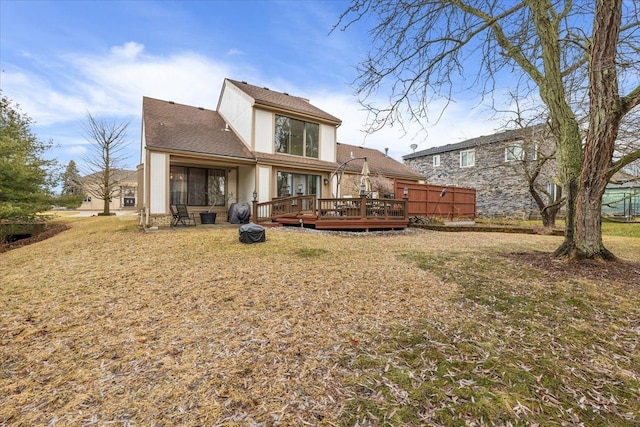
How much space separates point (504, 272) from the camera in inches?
205

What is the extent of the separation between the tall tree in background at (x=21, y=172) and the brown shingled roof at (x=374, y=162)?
13986 millimetres

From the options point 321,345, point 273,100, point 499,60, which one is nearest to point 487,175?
point 273,100

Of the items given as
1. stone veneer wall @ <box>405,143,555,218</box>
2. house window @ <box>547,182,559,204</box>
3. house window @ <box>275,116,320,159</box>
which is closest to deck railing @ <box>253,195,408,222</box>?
house window @ <box>275,116,320,159</box>

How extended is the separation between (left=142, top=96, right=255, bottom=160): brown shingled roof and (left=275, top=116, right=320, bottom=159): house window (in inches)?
72.3

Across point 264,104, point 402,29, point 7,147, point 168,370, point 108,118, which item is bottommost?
point 168,370

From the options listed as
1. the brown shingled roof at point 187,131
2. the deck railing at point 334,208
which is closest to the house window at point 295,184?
the deck railing at point 334,208

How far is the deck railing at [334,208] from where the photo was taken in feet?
35.8

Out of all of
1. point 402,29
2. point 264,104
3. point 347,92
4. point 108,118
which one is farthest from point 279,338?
point 108,118

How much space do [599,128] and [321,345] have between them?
5.97 metres

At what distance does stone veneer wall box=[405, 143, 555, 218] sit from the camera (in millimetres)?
19312

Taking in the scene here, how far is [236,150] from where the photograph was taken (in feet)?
42.4

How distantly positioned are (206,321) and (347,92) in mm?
5246

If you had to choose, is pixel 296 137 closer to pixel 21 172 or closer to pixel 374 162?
pixel 374 162

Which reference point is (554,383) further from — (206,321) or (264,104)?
(264,104)
